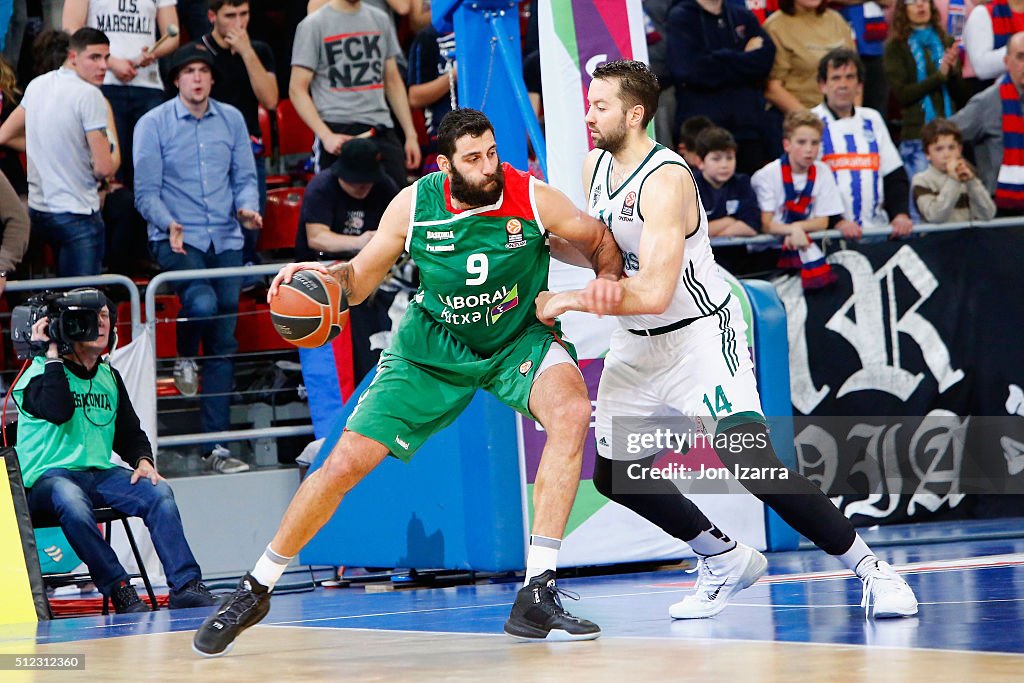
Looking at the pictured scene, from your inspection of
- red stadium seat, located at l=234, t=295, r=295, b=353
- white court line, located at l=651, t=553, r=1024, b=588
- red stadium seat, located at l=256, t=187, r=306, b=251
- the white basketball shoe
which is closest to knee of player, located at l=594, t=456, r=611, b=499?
the white basketball shoe

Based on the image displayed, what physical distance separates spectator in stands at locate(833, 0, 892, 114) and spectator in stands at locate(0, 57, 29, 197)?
7.32 m

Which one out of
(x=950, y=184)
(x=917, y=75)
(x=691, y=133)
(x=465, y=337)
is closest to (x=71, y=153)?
(x=691, y=133)

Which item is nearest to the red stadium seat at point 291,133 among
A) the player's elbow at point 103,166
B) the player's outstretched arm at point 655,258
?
the player's elbow at point 103,166

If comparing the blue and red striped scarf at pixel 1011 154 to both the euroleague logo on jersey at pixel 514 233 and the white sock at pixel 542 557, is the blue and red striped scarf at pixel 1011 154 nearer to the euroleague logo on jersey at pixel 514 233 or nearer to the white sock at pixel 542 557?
the euroleague logo on jersey at pixel 514 233

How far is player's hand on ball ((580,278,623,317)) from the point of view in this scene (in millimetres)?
5746

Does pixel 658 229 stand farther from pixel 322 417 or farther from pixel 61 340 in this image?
pixel 322 417

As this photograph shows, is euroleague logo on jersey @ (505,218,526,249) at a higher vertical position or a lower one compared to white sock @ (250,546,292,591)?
higher

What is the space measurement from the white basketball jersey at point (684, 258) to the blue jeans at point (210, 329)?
492 centimetres

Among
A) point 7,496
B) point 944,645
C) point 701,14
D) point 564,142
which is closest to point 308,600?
point 7,496

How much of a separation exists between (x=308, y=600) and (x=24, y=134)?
14.4 feet

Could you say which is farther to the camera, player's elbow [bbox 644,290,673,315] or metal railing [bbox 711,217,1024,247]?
metal railing [bbox 711,217,1024,247]

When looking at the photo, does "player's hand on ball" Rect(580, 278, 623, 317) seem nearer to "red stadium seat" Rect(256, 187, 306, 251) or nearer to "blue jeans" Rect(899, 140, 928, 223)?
"red stadium seat" Rect(256, 187, 306, 251)

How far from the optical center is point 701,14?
11.8 meters

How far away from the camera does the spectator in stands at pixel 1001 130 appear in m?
11.6
